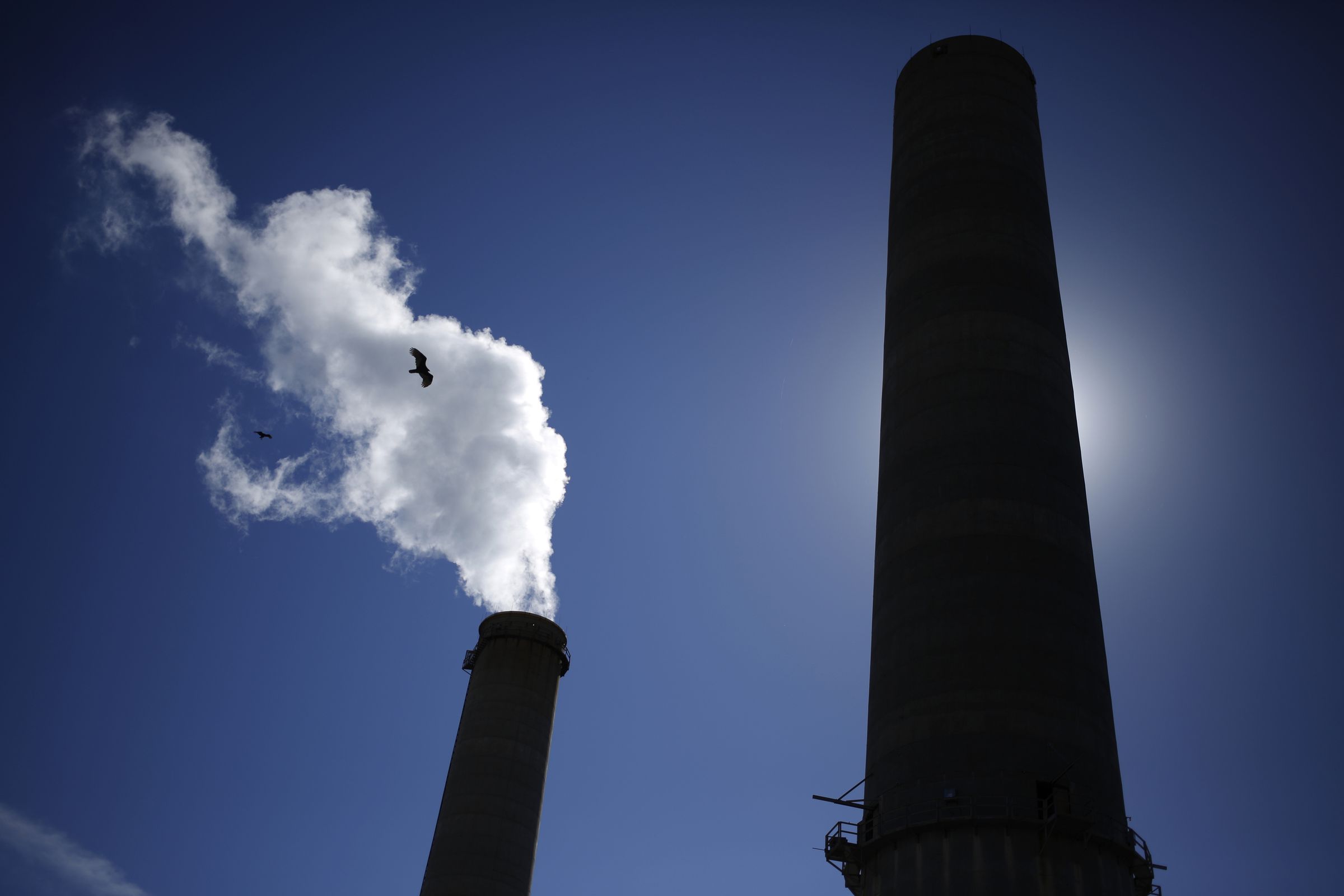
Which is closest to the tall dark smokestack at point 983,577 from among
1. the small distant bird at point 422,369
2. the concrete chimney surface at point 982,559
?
the concrete chimney surface at point 982,559

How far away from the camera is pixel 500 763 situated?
5991cm

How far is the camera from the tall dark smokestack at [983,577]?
96.4 ft

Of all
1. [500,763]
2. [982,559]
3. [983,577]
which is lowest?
[983,577]

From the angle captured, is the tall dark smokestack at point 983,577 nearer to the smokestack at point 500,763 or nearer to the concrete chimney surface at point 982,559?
the concrete chimney surface at point 982,559

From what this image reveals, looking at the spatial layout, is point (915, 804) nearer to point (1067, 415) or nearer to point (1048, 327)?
point (1067, 415)

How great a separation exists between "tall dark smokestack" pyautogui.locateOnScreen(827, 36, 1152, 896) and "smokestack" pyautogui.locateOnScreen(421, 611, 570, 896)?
29.4 metres

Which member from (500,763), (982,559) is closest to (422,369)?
(982,559)

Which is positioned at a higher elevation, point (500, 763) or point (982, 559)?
point (500, 763)

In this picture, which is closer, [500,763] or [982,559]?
[982,559]

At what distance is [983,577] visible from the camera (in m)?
33.3

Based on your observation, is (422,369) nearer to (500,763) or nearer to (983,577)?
(983,577)

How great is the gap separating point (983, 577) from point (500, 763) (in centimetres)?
3582

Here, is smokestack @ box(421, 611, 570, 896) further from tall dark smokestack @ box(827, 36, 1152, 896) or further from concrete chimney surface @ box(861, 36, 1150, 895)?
concrete chimney surface @ box(861, 36, 1150, 895)

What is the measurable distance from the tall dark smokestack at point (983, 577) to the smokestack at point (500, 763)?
96.6 feet
